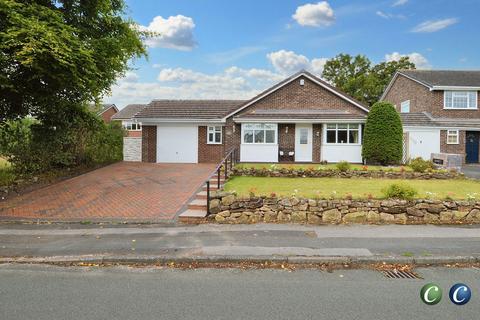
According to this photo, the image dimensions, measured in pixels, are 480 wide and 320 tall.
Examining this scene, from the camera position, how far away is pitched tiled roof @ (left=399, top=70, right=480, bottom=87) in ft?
82.3

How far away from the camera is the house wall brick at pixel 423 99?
24.7m

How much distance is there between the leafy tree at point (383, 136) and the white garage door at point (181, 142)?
10.9 metres

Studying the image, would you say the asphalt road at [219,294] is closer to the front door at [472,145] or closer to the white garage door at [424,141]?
the white garage door at [424,141]

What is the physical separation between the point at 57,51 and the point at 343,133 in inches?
650

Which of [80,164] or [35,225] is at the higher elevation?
[80,164]

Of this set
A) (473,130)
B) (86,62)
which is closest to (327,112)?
(473,130)

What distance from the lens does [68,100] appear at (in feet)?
50.2

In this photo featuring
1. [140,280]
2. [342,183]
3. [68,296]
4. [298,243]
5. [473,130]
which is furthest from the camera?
[473,130]

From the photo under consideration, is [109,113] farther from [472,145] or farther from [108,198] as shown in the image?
[472,145]

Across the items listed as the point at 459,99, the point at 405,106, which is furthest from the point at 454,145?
the point at 405,106

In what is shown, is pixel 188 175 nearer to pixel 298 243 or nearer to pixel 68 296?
pixel 298 243

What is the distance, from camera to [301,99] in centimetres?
2211

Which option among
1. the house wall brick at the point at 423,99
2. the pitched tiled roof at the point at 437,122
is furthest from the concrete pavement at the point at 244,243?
the house wall brick at the point at 423,99

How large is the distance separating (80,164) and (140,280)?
1359 cm
